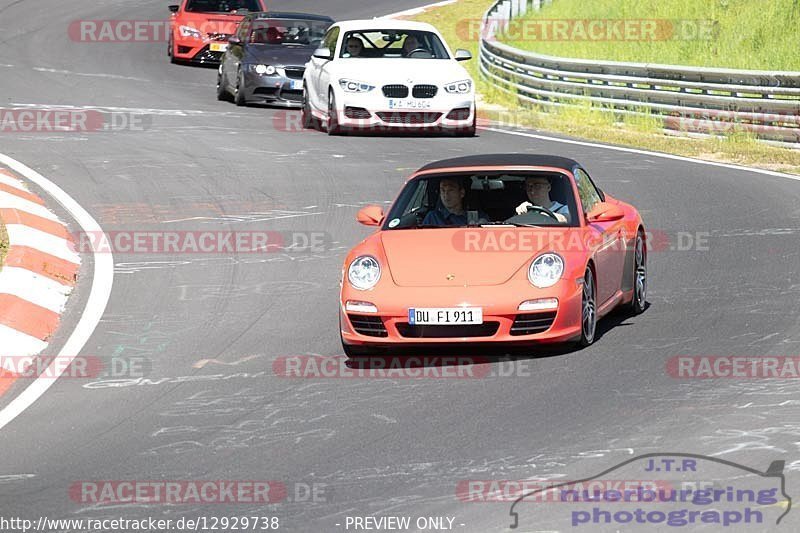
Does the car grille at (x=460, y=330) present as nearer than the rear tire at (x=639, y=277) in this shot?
Yes

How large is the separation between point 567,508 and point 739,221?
29.4 feet

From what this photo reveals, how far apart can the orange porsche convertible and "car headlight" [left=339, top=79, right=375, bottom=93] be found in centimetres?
1031

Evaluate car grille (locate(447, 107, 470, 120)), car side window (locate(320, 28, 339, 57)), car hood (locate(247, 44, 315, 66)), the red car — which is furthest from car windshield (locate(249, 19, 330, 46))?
the red car

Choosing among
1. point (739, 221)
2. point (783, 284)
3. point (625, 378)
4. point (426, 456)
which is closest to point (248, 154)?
point (739, 221)

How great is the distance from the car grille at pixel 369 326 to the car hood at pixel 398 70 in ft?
39.7

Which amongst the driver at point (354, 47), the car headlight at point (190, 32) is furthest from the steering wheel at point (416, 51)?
the car headlight at point (190, 32)

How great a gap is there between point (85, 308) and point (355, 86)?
10516 mm

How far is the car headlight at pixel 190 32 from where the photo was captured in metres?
32.4

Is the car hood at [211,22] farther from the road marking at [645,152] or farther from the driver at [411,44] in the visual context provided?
the road marking at [645,152]

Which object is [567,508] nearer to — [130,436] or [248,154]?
[130,436]

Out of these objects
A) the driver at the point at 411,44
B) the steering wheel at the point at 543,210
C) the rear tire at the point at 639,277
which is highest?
the steering wheel at the point at 543,210

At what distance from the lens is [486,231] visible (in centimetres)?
1068

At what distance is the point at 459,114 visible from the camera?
2198cm

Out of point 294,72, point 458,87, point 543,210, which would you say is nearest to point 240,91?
point 294,72
